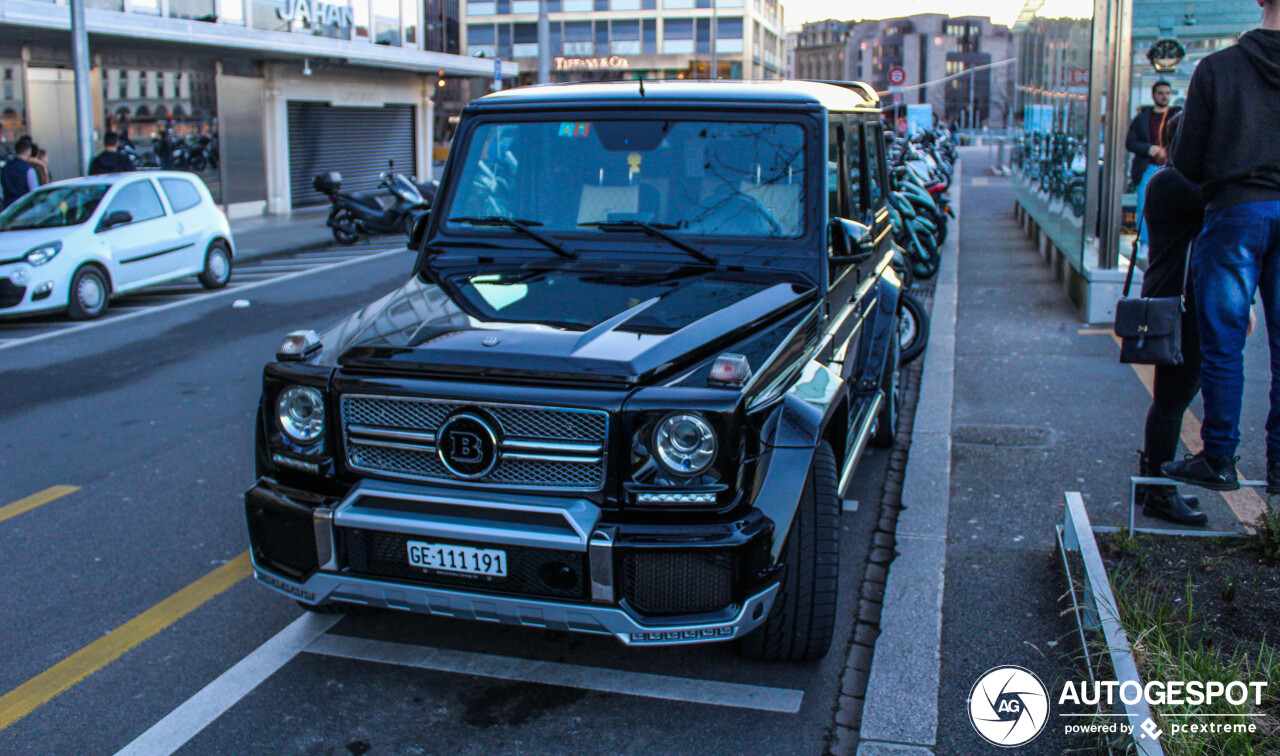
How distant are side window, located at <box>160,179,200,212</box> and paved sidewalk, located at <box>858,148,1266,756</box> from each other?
29.4 ft

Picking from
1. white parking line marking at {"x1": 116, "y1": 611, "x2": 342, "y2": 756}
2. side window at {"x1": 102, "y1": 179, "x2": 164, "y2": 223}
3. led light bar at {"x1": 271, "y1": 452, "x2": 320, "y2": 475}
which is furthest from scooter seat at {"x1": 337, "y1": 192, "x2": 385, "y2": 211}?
led light bar at {"x1": 271, "y1": 452, "x2": 320, "y2": 475}

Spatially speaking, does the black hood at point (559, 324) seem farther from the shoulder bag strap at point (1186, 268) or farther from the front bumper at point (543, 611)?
the shoulder bag strap at point (1186, 268)

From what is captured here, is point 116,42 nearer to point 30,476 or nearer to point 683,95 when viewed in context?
point 30,476

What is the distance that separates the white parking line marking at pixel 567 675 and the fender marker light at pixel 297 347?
1.07m

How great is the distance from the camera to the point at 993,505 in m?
5.54

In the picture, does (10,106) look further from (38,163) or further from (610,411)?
(610,411)

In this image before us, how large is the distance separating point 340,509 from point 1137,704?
89.9 inches

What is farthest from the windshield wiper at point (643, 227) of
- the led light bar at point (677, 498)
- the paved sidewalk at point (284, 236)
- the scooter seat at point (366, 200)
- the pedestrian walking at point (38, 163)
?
the scooter seat at point (366, 200)

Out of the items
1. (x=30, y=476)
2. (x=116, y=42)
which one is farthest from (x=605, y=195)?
(x=116, y=42)

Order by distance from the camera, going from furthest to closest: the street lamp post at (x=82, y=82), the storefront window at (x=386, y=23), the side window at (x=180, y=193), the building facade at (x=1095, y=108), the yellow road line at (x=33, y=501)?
1. the storefront window at (x=386, y=23)
2. the street lamp post at (x=82, y=82)
3. the side window at (x=180, y=193)
4. the building facade at (x=1095, y=108)
5. the yellow road line at (x=33, y=501)

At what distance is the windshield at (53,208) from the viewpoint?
1241 cm

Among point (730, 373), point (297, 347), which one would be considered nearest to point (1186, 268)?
point (730, 373)

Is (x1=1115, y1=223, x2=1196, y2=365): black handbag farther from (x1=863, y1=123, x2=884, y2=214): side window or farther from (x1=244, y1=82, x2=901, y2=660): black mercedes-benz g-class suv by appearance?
(x1=863, y1=123, x2=884, y2=214): side window

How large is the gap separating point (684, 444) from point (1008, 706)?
1.34 metres
